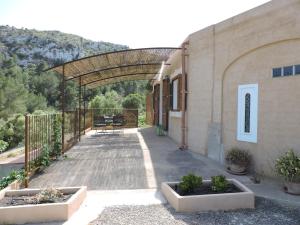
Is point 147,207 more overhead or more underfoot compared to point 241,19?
more underfoot

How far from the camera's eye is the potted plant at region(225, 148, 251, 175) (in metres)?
7.33

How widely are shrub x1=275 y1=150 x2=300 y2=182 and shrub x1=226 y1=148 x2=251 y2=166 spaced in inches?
47.8

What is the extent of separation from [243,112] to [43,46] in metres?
75.0

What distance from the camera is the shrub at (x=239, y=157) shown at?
7320 millimetres

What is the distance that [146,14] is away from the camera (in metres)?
12.5

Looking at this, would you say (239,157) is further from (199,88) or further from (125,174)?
(199,88)

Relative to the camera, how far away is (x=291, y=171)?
19.2 feet

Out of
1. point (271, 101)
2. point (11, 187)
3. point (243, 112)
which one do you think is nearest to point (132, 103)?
point (243, 112)

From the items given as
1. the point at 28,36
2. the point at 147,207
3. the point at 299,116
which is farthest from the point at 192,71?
the point at 28,36

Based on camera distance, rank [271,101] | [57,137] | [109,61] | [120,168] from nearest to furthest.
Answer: [271,101] < [120,168] < [57,137] < [109,61]

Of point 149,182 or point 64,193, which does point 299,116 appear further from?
point 64,193

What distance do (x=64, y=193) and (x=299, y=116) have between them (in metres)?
4.93

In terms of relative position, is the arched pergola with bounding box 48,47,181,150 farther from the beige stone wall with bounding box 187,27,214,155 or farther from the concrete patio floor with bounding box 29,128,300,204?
the concrete patio floor with bounding box 29,128,300,204

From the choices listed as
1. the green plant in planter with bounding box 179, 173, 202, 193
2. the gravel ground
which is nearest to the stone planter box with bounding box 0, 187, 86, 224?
the gravel ground
